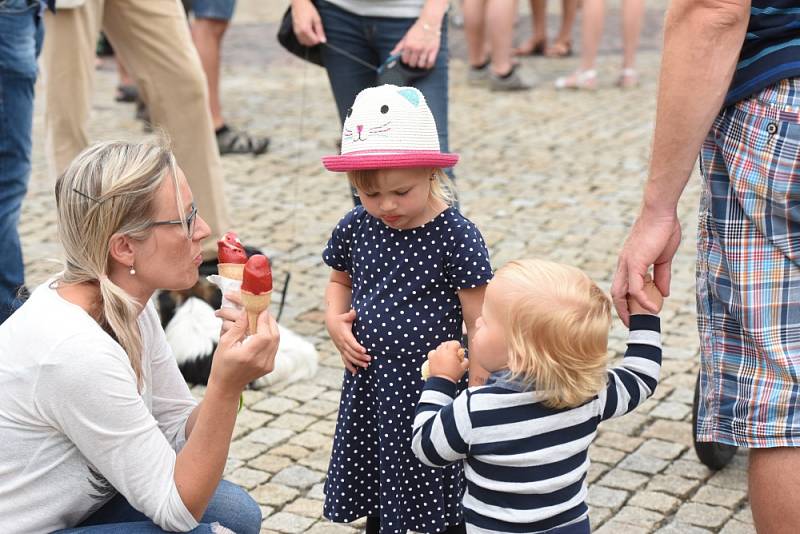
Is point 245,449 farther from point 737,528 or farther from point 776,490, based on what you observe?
point 776,490

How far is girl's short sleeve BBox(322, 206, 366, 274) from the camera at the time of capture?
9.89 ft

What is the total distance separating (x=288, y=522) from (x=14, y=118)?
1.73m

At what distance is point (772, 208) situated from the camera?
2363 mm

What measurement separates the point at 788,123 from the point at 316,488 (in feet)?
6.36

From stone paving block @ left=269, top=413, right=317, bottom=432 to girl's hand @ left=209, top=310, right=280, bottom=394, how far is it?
1.66m

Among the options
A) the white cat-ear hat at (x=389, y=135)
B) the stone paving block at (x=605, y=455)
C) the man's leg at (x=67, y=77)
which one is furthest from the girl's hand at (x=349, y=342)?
the man's leg at (x=67, y=77)

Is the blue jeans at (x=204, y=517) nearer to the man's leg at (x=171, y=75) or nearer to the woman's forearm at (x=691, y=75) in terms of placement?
the woman's forearm at (x=691, y=75)

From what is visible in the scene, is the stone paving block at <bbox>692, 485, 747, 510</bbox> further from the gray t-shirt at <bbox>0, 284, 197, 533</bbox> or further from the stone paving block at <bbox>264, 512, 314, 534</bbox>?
Answer: the gray t-shirt at <bbox>0, 284, 197, 533</bbox>

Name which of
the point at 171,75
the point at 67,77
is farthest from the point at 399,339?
the point at 67,77

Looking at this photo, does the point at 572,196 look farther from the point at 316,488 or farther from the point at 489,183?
the point at 316,488

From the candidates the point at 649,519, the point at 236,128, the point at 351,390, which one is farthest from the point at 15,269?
the point at 236,128

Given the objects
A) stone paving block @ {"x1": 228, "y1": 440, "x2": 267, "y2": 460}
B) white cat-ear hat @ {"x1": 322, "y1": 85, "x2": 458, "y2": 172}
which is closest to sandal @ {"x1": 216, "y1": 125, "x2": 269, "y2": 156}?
stone paving block @ {"x1": 228, "y1": 440, "x2": 267, "y2": 460}

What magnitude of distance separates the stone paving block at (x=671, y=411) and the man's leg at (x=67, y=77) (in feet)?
8.17

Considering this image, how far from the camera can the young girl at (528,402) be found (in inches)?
91.9
